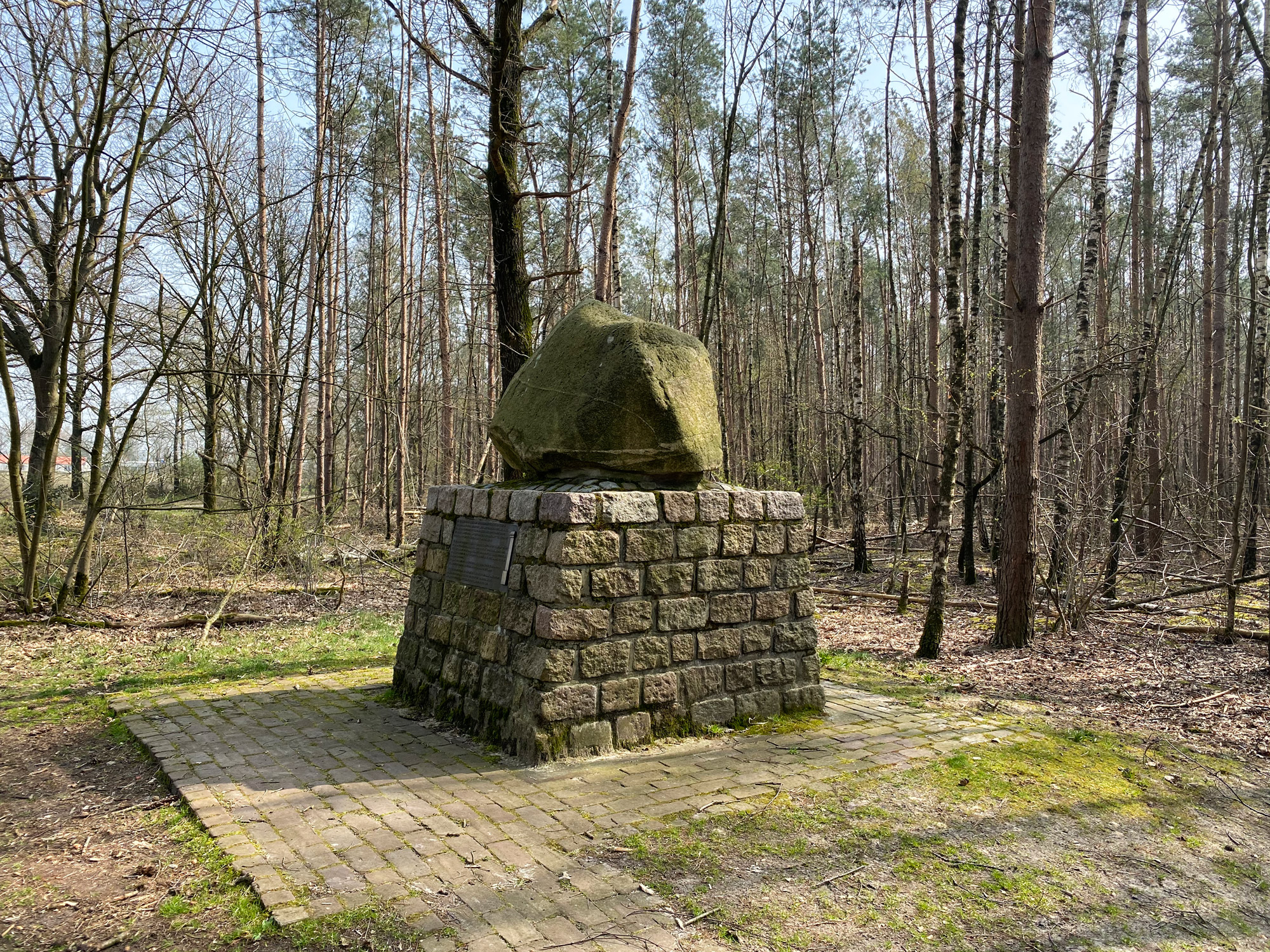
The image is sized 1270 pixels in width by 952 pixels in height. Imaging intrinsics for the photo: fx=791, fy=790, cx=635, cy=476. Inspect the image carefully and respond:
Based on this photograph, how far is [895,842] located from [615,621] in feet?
6.40

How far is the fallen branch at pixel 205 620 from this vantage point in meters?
8.91

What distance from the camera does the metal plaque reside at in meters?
5.13

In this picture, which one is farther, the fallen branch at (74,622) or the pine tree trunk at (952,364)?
the fallen branch at (74,622)

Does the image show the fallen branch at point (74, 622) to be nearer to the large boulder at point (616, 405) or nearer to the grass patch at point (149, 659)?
the grass patch at point (149, 659)

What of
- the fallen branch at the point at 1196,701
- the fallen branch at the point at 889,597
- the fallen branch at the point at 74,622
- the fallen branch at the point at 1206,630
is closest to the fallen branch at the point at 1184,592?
the fallen branch at the point at 1206,630

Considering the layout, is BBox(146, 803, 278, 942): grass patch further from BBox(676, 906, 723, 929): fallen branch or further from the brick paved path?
BBox(676, 906, 723, 929): fallen branch

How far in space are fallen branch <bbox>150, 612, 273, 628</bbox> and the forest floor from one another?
5.63 feet

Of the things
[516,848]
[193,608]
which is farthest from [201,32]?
[516,848]

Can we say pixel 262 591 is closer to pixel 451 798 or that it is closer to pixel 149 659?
pixel 149 659

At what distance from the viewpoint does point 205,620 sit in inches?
359

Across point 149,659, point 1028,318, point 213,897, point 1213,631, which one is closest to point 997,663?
point 1213,631

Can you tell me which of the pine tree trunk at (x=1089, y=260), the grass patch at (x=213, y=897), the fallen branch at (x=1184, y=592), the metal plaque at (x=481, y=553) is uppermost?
the pine tree trunk at (x=1089, y=260)

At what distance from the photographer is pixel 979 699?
256 inches

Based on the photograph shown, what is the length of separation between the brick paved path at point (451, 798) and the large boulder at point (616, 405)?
1.87 metres
